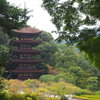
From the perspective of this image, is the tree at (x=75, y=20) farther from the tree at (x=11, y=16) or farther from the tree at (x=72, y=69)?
the tree at (x=72, y=69)

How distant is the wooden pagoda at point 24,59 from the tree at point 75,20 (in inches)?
1009

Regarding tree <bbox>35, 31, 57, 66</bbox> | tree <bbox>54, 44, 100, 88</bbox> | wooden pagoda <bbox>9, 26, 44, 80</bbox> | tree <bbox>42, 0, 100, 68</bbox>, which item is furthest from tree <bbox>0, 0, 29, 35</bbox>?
tree <bbox>35, 31, 57, 66</bbox>

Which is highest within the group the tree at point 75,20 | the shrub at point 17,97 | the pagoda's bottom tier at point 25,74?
the tree at point 75,20

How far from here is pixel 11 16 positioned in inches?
483

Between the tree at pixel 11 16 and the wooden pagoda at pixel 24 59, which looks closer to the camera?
the tree at pixel 11 16

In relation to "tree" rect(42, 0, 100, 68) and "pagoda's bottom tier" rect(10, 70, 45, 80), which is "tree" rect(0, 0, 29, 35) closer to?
"tree" rect(42, 0, 100, 68)

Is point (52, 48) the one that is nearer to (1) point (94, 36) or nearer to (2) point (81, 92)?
(2) point (81, 92)

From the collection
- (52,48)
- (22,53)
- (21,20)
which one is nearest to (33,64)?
(22,53)

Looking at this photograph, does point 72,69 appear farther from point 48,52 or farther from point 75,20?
point 75,20

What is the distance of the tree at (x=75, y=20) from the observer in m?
7.65

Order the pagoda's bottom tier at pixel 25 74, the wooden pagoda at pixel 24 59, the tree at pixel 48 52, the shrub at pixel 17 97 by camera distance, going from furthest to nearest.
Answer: the tree at pixel 48 52 → the wooden pagoda at pixel 24 59 → the pagoda's bottom tier at pixel 25 74 → the shrub at pixel 17 97

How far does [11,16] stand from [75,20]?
5018 mm

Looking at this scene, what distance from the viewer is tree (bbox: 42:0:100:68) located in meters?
7.65

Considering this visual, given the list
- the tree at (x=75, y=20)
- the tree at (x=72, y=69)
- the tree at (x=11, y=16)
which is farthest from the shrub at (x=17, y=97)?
the tree at (x=72, y=69)
